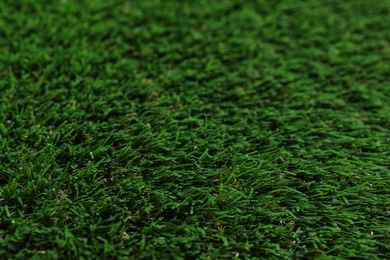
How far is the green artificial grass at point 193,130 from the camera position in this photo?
5.21 feet

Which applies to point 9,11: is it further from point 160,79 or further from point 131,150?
point 131,150

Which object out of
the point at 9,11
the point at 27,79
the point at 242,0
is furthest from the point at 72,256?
the point at 242,0

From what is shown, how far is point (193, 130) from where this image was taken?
1964mm

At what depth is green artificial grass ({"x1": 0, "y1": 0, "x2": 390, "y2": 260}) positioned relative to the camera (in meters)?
1.59

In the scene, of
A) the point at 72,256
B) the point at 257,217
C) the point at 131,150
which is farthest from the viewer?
the point at 131,150

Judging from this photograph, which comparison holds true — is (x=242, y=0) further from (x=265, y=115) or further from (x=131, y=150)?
(x=131, y=150)

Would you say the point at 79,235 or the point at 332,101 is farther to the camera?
the point at 332,101

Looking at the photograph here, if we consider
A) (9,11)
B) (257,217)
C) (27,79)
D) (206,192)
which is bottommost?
(257,217)

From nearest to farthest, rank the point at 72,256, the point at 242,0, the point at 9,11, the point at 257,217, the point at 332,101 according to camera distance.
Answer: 1. the point at 72,256
2. the point at 257,217
3. the point at 332,101
4. the point at 9,11
5. the point at 242,0

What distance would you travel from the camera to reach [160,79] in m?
2.22

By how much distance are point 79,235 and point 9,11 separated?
159 cm

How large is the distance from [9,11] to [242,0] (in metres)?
1.52

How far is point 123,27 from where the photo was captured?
2494 mm

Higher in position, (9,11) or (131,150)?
(9,11)
